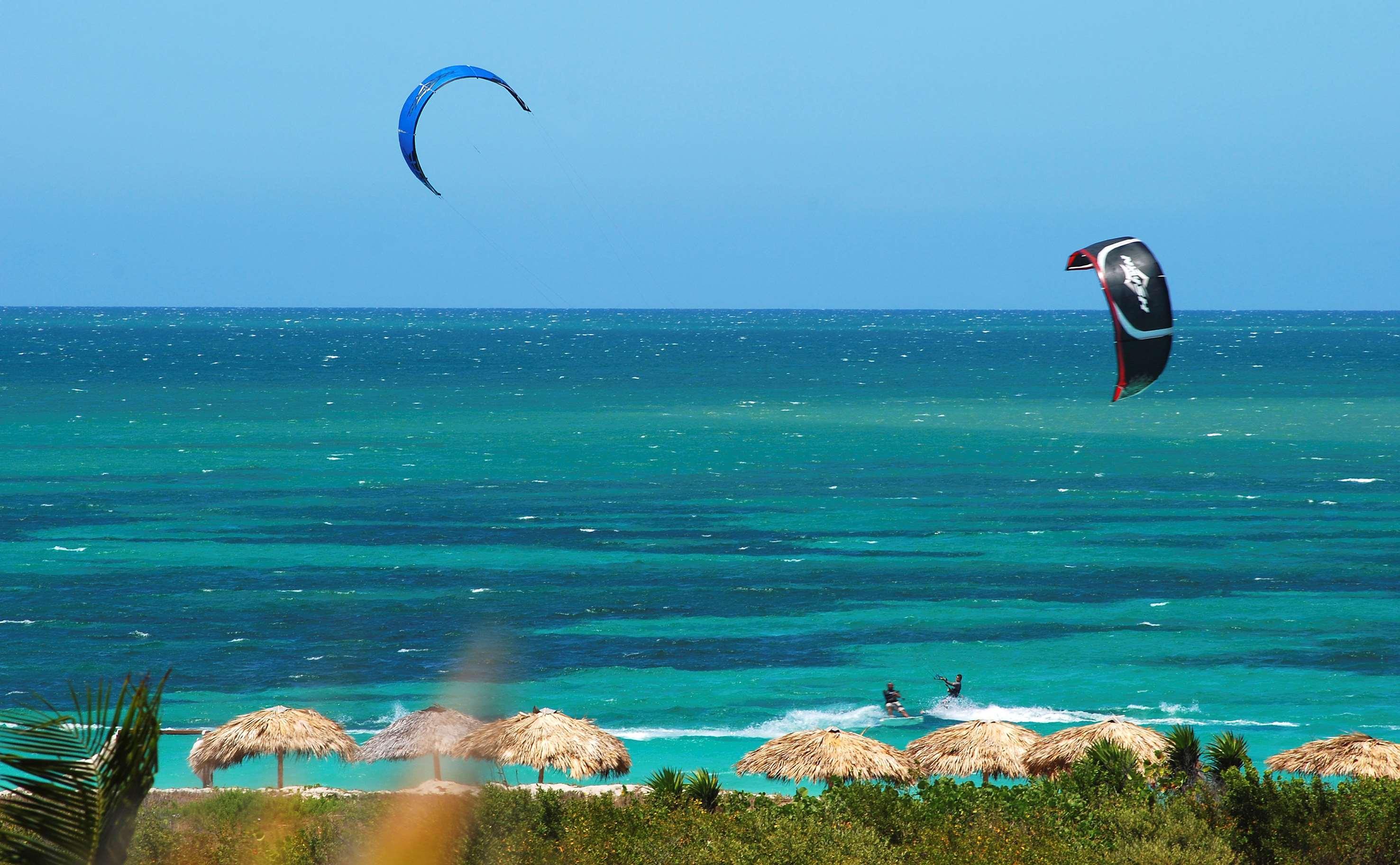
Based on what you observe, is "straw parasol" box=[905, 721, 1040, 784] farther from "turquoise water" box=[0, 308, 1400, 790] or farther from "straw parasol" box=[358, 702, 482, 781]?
"straw parasol" box=[358, 702, 482, 781]

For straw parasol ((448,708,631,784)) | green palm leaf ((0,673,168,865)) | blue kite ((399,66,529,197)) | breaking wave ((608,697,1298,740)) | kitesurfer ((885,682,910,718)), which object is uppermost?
blue kite ((399,66,529,197))

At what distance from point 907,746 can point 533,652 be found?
12703 millimetres

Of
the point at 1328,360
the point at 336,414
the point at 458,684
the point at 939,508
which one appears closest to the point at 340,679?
the point at 458,684

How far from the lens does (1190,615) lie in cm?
3909

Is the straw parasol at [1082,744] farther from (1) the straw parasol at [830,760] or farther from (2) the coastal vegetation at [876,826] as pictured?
(2) the coastal vegetation at [876,826]

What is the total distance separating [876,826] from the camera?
18000 millimetres

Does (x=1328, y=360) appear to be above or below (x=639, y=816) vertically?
above

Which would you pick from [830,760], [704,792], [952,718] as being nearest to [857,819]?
[704,792]

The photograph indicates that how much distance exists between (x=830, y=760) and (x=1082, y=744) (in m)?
4.29

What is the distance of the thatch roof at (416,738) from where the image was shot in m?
24.5

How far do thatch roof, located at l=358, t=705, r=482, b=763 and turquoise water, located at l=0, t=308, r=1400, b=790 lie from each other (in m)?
0.54

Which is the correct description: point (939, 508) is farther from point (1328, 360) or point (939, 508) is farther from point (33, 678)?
point (1328, 360)

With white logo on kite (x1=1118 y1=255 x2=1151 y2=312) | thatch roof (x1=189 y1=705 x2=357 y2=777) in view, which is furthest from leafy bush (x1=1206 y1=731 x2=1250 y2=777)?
thatch roof (x1=189 y1=705 x2=357 y2=777)

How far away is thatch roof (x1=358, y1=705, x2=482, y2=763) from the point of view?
80.3ft
